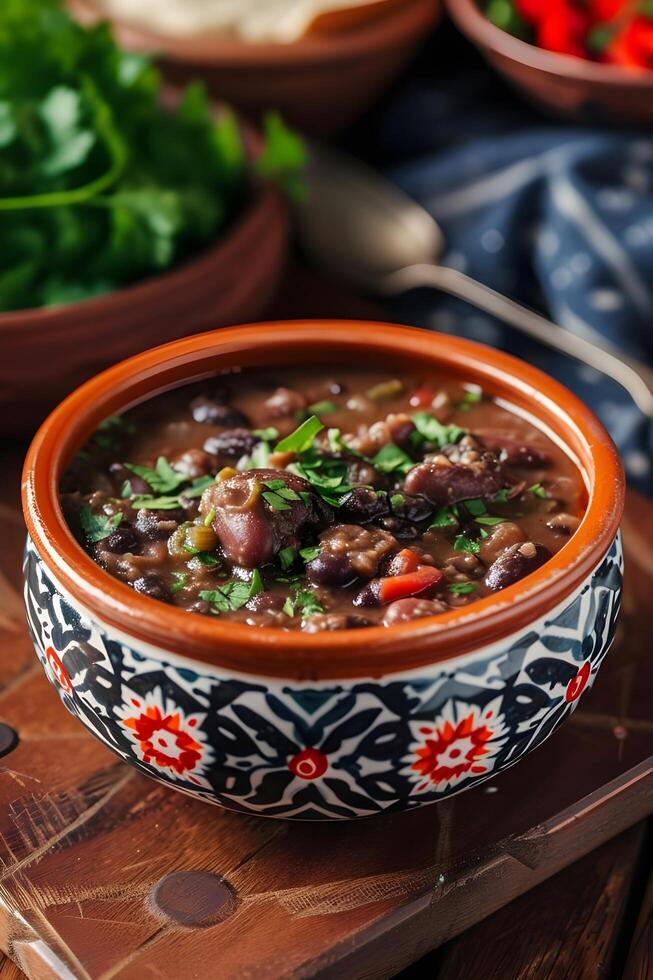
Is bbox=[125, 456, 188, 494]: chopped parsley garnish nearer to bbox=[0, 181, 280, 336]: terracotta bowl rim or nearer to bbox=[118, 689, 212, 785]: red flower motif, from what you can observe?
bbox=[118, 689, 212, 785]: red flower motif

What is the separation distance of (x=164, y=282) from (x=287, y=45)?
1.16 metres

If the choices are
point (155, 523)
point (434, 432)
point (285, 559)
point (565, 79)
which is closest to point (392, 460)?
point (434, 432)

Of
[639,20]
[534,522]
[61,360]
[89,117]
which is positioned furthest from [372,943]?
[639,20]

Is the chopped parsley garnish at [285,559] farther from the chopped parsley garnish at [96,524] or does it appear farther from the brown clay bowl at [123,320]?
the brown clay bowl at [123,320]

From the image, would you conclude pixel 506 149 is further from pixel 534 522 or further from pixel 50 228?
pixel 534 522

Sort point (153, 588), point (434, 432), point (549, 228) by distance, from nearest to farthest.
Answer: point (153, 588)
point (434, 432)
point (549, 228)

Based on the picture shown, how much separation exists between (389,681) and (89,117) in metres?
2.38

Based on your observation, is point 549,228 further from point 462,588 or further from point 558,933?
point 558,933

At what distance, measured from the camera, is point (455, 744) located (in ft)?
7.14

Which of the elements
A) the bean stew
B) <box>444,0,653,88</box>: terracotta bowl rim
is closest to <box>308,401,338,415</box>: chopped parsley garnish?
the bean stew

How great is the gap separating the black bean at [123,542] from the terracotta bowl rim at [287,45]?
2315 mm

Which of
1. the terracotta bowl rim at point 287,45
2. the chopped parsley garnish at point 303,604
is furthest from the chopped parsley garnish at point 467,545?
the terracotta bowl rim at point 287,45

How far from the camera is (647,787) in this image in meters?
2.53

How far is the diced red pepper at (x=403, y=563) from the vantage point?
2.32m
